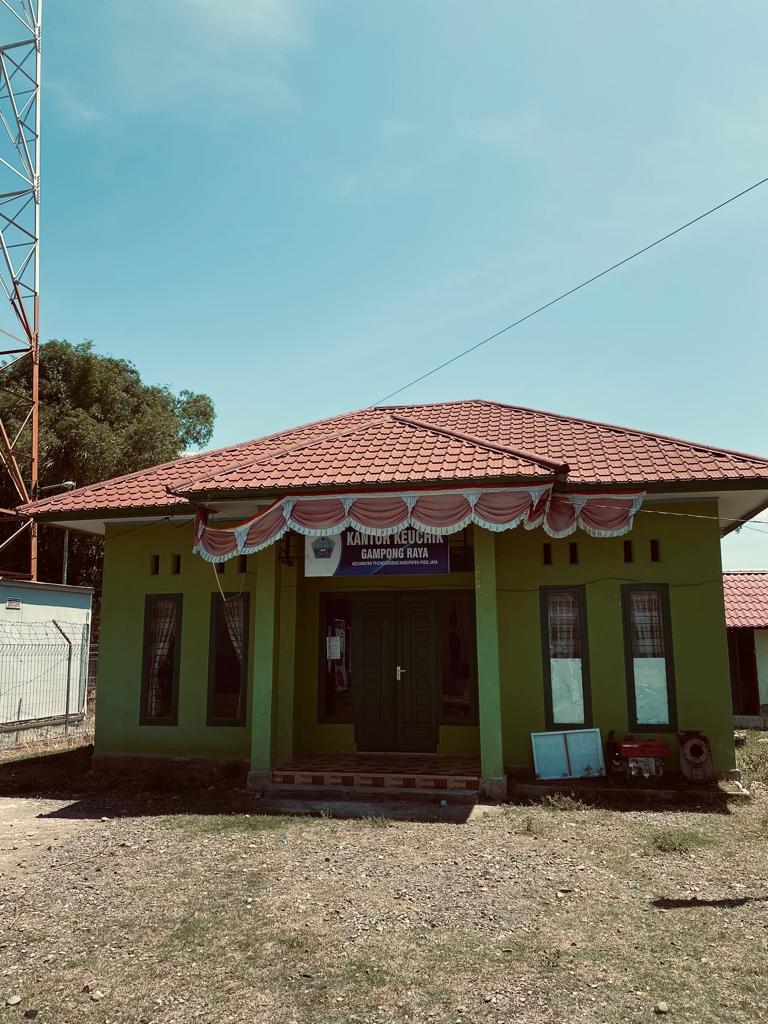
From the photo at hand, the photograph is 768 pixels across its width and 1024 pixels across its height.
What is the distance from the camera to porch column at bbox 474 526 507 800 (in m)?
8.81

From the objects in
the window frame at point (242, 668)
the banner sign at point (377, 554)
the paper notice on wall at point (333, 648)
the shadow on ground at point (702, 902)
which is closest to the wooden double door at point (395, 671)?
the paper notice on wall at point (333, 648)

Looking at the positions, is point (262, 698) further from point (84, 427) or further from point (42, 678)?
point (84, 427)

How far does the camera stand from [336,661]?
36.7ft

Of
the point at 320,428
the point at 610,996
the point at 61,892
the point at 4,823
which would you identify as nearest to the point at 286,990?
the point at 610,996

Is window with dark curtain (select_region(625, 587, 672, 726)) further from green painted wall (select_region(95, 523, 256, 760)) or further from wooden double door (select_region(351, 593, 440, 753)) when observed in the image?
green painted wall (select_region(95, 523, 256, 760))

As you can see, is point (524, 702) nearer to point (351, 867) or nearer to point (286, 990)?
point (351, 867)

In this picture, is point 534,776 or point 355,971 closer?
point 355,971

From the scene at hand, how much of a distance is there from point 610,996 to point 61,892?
4214mm

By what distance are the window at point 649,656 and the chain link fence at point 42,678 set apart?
1116 cm

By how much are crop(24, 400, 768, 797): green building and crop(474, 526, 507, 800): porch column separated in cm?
2

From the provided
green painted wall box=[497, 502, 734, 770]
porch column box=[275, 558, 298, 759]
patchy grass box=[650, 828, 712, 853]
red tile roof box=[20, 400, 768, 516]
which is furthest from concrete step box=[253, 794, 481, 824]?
red tile roof box=[20, 400, 768, 516]

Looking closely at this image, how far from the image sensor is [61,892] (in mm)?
5781

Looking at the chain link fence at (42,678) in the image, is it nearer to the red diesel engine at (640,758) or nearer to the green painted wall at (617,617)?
the green painted wall at (617,617)

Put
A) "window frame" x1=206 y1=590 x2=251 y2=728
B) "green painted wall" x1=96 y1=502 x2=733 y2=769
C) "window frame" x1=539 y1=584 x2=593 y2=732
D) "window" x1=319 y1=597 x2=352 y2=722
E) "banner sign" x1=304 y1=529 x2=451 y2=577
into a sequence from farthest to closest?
"window" x1=319 y1=597 x2=352 y2=722
"window frame" x1=206 y1=590 x2=251 y2=728
"window frame" x1=539 y1=584 x2=593 y2=732
"green painted wall" x1=96 y1=502 x2=733 y2=769
"banner sign" x1=304 y1=529 x2=451 y2=577
